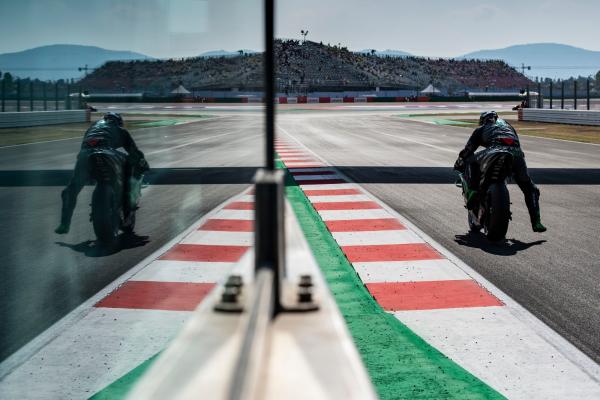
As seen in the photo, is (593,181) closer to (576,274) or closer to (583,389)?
(576,274)

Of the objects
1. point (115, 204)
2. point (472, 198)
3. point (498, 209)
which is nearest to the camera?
point (115, 204)

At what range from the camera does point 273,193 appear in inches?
58.2

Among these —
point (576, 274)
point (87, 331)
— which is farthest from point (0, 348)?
point (576, 274)

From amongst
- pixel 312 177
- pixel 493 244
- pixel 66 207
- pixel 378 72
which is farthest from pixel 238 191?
pixel 378 72

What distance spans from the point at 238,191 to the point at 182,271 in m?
4.68

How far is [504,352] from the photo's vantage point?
353cm

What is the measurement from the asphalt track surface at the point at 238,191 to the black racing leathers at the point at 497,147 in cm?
51

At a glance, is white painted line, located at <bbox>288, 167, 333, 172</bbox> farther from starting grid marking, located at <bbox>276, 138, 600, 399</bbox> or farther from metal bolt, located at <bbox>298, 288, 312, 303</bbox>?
metal bolt, located at <bbox>298, 288, 312, 303</bbox>

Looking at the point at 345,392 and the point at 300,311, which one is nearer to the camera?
the point at 345,392

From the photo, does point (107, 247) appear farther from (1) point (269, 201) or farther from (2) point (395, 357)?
(1) point (269, 201)

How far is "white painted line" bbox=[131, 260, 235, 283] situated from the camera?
4961 mm

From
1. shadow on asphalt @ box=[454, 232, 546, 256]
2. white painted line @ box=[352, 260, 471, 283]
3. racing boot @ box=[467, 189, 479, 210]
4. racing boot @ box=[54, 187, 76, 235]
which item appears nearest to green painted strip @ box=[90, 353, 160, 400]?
white painted line @ box=[352, 260, 471, 283]

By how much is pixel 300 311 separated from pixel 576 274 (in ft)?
13.8

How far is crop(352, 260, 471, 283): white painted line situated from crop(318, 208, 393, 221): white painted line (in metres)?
2.17
